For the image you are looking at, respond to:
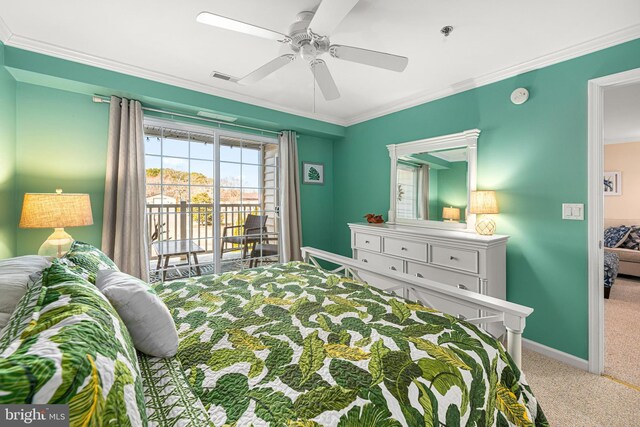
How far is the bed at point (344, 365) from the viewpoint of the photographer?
78 cm

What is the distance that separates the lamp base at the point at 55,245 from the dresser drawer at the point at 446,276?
3058 mm

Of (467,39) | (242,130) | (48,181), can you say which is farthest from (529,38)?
(48,181)

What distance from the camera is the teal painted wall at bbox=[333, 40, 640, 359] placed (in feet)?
7.22

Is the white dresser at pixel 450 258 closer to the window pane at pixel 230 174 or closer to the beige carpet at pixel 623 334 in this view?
the beige carpet at pixel 623 334

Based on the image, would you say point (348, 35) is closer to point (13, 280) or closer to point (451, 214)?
point (451, 214)

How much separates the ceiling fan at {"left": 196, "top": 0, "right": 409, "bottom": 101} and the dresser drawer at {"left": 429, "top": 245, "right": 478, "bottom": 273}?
5.27 feet

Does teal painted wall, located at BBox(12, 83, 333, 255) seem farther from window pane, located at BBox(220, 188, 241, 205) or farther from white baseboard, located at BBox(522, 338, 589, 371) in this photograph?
white baseboard, located at BBox(522, 338, 589, 371)

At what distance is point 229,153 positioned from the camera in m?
3.63

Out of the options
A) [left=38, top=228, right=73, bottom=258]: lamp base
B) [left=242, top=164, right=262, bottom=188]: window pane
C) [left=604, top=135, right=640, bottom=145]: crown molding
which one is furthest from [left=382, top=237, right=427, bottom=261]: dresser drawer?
[left=604, top=135, right=640, bottom=145]: crown molding

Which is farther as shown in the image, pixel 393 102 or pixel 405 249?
pixel 393 102

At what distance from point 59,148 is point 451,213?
3.90m

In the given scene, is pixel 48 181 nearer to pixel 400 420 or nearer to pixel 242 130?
pixel 242 130

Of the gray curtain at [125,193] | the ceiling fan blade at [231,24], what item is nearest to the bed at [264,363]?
the ceiling fan blade at [231,24]

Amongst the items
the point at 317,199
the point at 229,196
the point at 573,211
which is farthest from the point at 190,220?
the point at 573,211
